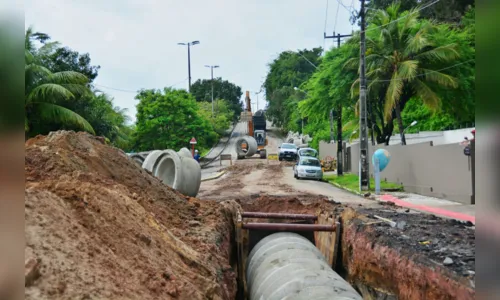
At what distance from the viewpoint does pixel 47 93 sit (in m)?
19.3

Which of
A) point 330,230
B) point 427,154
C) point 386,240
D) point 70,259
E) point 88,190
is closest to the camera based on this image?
point 70,259

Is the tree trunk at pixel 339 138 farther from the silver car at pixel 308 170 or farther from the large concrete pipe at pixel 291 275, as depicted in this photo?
the large concrete pipe at pixel 291 275

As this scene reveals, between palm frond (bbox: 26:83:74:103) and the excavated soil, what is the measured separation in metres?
13.4

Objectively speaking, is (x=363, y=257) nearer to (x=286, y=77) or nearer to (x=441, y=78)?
(x=441, y=78)

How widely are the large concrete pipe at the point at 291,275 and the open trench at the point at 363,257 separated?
0.04ft

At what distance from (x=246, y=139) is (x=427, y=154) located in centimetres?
3442

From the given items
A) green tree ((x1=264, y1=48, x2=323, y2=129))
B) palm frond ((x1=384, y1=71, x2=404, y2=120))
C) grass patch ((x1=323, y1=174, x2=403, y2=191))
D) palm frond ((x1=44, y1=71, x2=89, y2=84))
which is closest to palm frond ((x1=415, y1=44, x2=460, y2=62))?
palm frond ((x1=384, y1=71, x2=404, y2=120))

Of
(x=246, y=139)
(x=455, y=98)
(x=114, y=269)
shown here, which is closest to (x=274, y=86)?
(x=246, y=139)

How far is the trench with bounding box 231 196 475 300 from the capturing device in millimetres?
5961

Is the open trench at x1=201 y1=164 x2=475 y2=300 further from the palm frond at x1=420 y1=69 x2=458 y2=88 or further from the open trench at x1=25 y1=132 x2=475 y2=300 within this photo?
the palm frond at x1=420 y1=69 x2=458 y2=88

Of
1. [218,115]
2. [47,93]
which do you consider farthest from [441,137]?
[218,115]

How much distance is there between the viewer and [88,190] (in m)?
5.10
